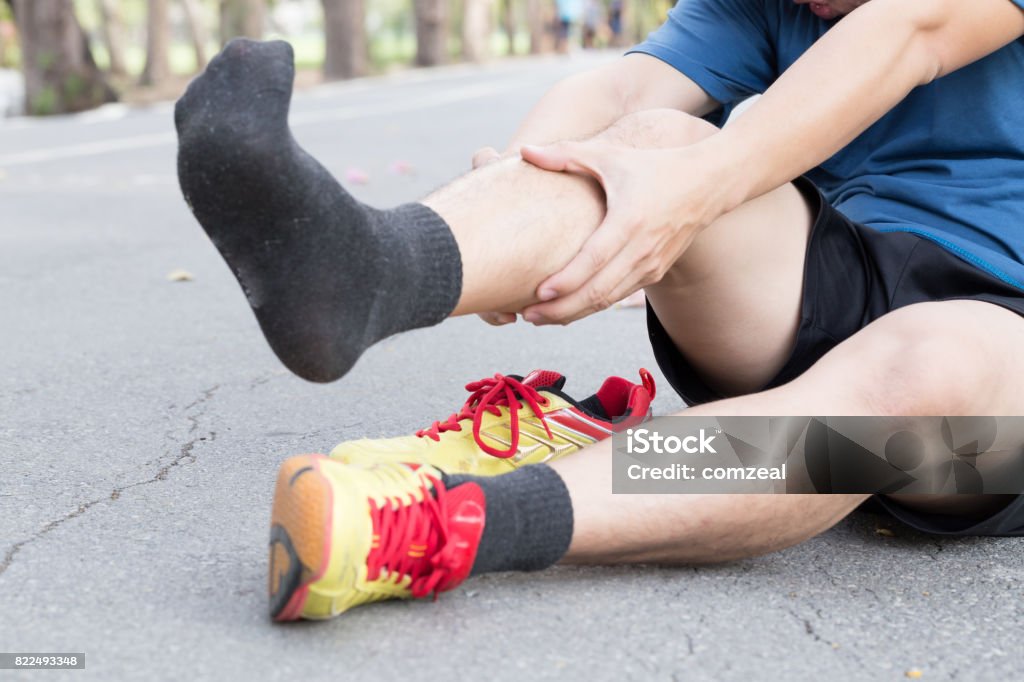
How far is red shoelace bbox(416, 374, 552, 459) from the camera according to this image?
194 cm

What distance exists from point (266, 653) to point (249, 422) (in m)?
1.17

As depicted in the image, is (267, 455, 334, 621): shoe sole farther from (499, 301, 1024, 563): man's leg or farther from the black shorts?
the black shorts

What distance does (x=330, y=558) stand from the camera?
1489mm

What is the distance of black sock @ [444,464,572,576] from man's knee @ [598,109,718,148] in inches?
19.0

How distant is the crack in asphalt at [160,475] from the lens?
187cm

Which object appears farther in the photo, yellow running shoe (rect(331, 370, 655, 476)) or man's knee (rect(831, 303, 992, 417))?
yellow running shoe (rect(331, 370, 655, 476))

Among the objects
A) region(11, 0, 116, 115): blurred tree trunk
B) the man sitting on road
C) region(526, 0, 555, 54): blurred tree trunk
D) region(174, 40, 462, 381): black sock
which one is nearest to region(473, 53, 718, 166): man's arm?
the man sitting on road

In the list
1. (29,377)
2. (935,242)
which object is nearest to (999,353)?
(935,242)

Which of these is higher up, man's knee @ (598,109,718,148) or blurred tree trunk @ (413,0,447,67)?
man's knee @ (598,109,718,148)

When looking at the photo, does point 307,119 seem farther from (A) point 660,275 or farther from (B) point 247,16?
(A) point 660,275

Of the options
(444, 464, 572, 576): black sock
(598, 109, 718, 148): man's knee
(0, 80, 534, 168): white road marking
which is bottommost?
(0, 80, 534, 168): white road marking

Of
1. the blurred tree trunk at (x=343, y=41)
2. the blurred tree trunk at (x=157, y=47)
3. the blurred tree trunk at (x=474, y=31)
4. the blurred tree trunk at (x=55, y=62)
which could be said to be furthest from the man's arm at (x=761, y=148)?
the blurred tree trunk at (x=474, y=31)

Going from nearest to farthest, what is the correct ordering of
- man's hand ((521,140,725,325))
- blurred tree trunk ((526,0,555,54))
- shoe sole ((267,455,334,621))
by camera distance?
shoe sole ((267,455,334,621))
man's hand ((521,140,725,325))
blurred tree trunk ((526,0,555,54))

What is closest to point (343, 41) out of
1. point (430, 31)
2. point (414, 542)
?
point (430, 31)
